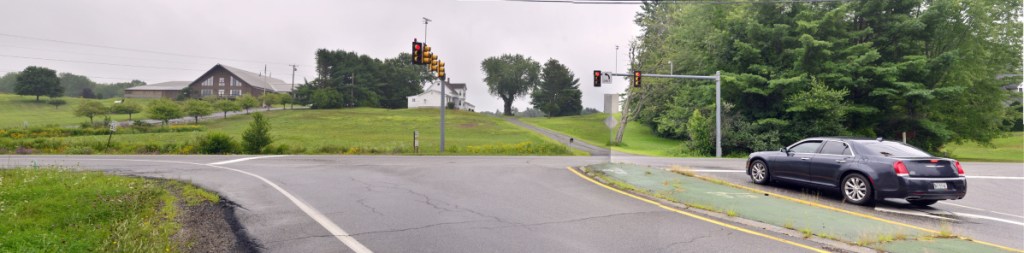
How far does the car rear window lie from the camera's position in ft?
28.3

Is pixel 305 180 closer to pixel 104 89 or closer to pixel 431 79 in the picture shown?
pixel 431 79

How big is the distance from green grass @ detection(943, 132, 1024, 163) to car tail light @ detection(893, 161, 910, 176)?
1295 inches

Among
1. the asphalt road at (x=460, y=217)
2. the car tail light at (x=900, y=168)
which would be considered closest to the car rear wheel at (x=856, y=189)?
the car tail light at (x=900, y=168)

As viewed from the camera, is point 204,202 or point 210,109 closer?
point 204,202

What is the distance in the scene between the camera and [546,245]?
5555 millimetres

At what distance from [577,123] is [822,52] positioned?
48567 mm

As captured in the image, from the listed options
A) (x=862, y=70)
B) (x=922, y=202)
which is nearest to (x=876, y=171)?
(x=922, y=202)

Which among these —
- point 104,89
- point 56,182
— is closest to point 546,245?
point 56,182

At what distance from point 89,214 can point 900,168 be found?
12.6m

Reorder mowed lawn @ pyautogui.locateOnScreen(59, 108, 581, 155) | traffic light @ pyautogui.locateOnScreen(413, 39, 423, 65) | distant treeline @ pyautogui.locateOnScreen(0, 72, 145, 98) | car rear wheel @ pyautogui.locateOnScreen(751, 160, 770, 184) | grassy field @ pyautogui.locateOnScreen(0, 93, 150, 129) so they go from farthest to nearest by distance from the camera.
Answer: distant treeline @ pyautogui.locateOnScreen(0, 72, 145, 98), grassy field @ pyautogui.locateOnScreen(0, 93, 150, 129), mowed lawn @ pyautogui.locateOnScreen(59, 108, 581, 155), traffic light @ pyautogui.locateOnScreen(413, 39, 423, 65), car rear wheel @ pyautogui.locateOnScreen(751, 160, 770, 184)

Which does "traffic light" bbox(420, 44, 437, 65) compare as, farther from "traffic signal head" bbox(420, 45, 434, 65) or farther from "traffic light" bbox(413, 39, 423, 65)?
"traffic light" bbox(413, 39, 423, 65)

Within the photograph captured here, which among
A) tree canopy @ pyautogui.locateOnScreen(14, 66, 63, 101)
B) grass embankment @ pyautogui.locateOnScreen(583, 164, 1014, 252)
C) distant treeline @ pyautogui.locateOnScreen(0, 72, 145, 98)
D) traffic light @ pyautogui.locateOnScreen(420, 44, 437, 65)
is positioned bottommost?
grass embankment @ pyautogui.locateOnScreen(583, 164, 1014, 252)

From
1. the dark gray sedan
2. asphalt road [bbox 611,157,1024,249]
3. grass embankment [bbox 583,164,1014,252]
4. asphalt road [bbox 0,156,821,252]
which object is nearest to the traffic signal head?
asphalt road [bbox 0,156,821,252]

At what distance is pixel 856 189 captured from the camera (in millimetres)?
8836
